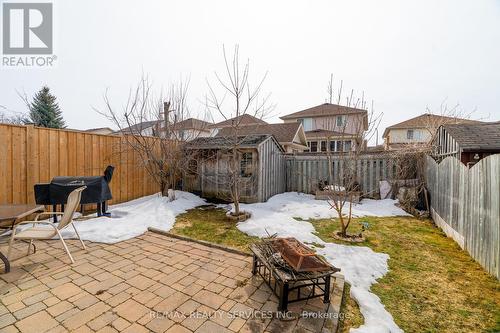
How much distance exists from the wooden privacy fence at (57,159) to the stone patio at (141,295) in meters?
2.17

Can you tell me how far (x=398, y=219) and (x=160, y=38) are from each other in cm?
956

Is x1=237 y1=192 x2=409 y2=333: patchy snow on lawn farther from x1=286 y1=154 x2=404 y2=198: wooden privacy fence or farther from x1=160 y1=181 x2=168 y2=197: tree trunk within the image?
x1=160 y1=181 x2=168 y2=197: tree trunk

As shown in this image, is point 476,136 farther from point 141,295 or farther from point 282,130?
point 282,130

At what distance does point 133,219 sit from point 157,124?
168 inches

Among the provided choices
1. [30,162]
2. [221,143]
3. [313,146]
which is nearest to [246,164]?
[221,143]

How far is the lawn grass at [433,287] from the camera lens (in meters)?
2.40

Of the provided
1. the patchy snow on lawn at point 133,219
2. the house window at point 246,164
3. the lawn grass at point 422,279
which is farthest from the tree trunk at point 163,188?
the house window at point 246,164

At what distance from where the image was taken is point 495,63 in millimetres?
7086

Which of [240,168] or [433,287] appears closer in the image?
[433,287]

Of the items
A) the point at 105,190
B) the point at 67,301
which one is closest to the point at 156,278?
the point at 67,301

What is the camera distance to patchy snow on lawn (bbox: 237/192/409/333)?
254 centimetres

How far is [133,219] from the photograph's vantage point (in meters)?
5.64

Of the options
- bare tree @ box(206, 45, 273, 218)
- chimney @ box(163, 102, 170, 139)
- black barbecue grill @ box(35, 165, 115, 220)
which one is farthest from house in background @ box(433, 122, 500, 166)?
black barbecue grill @ box(35, 165, 115, 220)

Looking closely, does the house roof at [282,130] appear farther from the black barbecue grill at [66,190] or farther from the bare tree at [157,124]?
the black barbecue grill at [66,190]
